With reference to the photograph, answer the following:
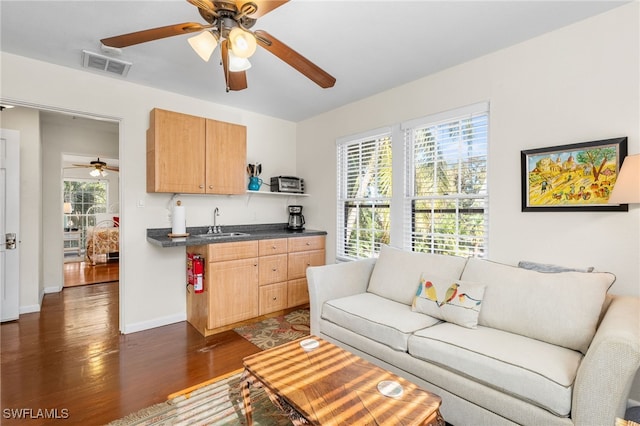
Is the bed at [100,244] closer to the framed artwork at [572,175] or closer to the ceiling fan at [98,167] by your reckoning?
the ceiling fan at [98,167]

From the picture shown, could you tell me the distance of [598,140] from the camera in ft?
6.86

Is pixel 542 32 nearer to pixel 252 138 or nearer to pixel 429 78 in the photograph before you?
pixel 429 78

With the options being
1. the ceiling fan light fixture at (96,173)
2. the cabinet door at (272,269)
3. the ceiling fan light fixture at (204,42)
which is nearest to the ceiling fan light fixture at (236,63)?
the ceiling fan light fixture at (204,42)

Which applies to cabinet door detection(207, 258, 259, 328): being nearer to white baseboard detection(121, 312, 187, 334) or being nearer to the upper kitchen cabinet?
white baseboard detection(121, 312, 187, 334)

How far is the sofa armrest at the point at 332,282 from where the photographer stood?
2732 mm

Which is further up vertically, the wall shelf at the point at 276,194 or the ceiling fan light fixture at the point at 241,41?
the ceiling fan light fixture at the point at 241,41

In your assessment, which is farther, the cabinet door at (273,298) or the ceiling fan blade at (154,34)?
the cabinet door at (273,298)

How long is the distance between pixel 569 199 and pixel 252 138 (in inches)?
141

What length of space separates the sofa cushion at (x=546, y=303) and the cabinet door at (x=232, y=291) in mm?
2332

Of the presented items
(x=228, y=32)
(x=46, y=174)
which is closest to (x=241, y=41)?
(x=228, y=32)

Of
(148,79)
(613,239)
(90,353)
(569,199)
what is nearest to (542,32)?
(569,199)

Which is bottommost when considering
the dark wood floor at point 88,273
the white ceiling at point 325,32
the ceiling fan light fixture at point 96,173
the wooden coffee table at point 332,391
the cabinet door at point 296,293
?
the dark wood floor at point 88,273

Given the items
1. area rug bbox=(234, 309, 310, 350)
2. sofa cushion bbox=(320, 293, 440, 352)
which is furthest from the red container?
sofa cushion bbox=(320, 293, 440, 352)

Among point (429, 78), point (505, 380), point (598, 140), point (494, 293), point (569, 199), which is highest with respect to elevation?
point (429, 78)
